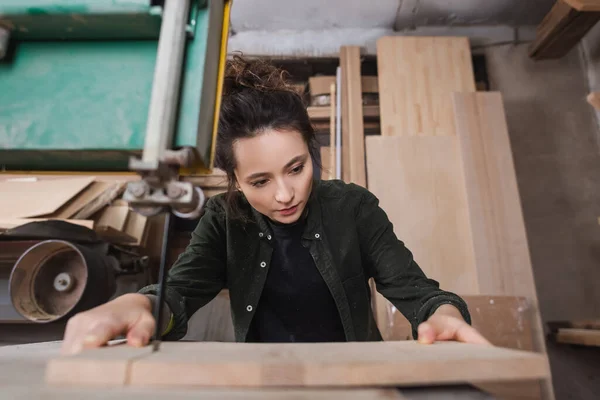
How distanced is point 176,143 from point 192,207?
104mm

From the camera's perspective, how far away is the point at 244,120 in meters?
1.15

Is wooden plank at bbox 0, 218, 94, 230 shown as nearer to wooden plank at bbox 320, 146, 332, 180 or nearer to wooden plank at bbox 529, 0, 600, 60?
wooden plank at bbox 320, 146, 332, 180

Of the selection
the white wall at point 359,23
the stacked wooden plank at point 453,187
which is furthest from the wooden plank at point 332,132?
the white wall at point 359,23

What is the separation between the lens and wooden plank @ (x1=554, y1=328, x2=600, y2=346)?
1.86 meters

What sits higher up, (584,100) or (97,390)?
(584,100)

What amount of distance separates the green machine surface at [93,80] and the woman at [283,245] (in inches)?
17.3

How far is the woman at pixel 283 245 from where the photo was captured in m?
1.09

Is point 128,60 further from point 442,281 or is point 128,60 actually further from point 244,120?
point 442,281

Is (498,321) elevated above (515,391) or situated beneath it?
elevated above

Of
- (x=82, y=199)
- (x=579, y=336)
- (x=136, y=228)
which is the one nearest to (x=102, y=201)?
(x=82, y=199)

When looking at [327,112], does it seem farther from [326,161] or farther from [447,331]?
[447,331]

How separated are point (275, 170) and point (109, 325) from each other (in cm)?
55

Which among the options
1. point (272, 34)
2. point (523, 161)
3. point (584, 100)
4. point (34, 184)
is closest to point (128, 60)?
point (34, 184)

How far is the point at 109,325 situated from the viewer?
2.32 feet
